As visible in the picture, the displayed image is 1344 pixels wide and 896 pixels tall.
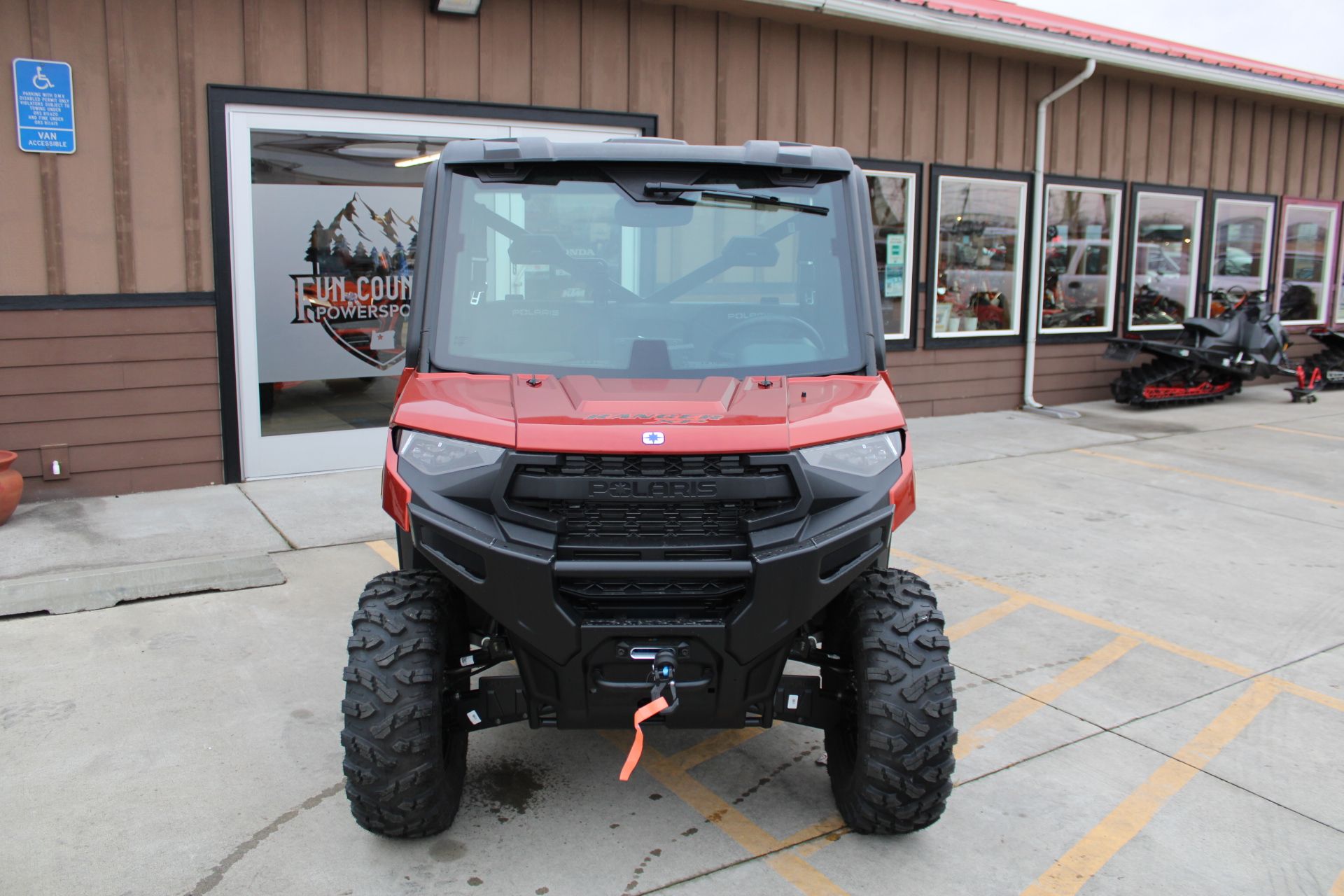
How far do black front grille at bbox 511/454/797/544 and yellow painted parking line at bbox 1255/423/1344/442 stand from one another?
1036cm

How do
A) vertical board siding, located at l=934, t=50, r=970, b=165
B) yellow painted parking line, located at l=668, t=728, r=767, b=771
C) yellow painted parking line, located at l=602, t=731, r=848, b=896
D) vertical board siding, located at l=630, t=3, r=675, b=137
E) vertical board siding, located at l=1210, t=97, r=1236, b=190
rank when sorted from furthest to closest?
vertical board siding, located at l=1210, t=97, r=1236, b=190 → vertical board siding, located at l=934, t=50, r=970, b=165 → vertical board siding, located at l=630, t=3, r=675, b=137 → yellow painted parking line, located at l=668, t=728, r=767, b=771 → yellow painted parking line, located at l=602, t=731, r=848, b=896

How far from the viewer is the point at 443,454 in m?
2.97

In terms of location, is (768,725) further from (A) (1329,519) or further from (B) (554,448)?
(A) (1329,519)

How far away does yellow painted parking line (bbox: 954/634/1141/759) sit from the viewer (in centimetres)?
401

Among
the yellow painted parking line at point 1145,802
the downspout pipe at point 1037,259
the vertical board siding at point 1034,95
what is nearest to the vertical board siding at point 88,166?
the yellow painted parking line at point 1145,802

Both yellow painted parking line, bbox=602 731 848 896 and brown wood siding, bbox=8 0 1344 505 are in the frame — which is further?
brown wood siding, bbox=8 0 1344 505

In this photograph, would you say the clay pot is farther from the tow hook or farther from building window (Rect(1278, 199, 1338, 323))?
building window (Rect(1278, 199, 1338, 323))

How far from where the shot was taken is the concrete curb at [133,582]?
16.7 ft

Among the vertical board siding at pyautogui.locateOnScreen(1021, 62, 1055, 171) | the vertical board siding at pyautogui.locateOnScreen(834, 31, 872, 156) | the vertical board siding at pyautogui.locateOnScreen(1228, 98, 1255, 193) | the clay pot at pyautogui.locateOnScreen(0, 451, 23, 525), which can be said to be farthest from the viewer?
the vertical board siding at pyautogui.locateOnScreen(1228, 98, 1255, 193)

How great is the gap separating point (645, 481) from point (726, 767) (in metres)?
1.44

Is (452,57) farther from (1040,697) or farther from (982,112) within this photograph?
(1040,697)

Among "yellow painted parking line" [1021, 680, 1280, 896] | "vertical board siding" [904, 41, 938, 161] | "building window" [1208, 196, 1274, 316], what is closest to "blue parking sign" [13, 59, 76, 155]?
"yellow painted parking line" [1021, 680, 1280, 896]

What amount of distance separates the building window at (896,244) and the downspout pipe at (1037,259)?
1.87 meters

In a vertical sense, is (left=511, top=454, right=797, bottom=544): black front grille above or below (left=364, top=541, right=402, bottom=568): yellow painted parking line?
above
